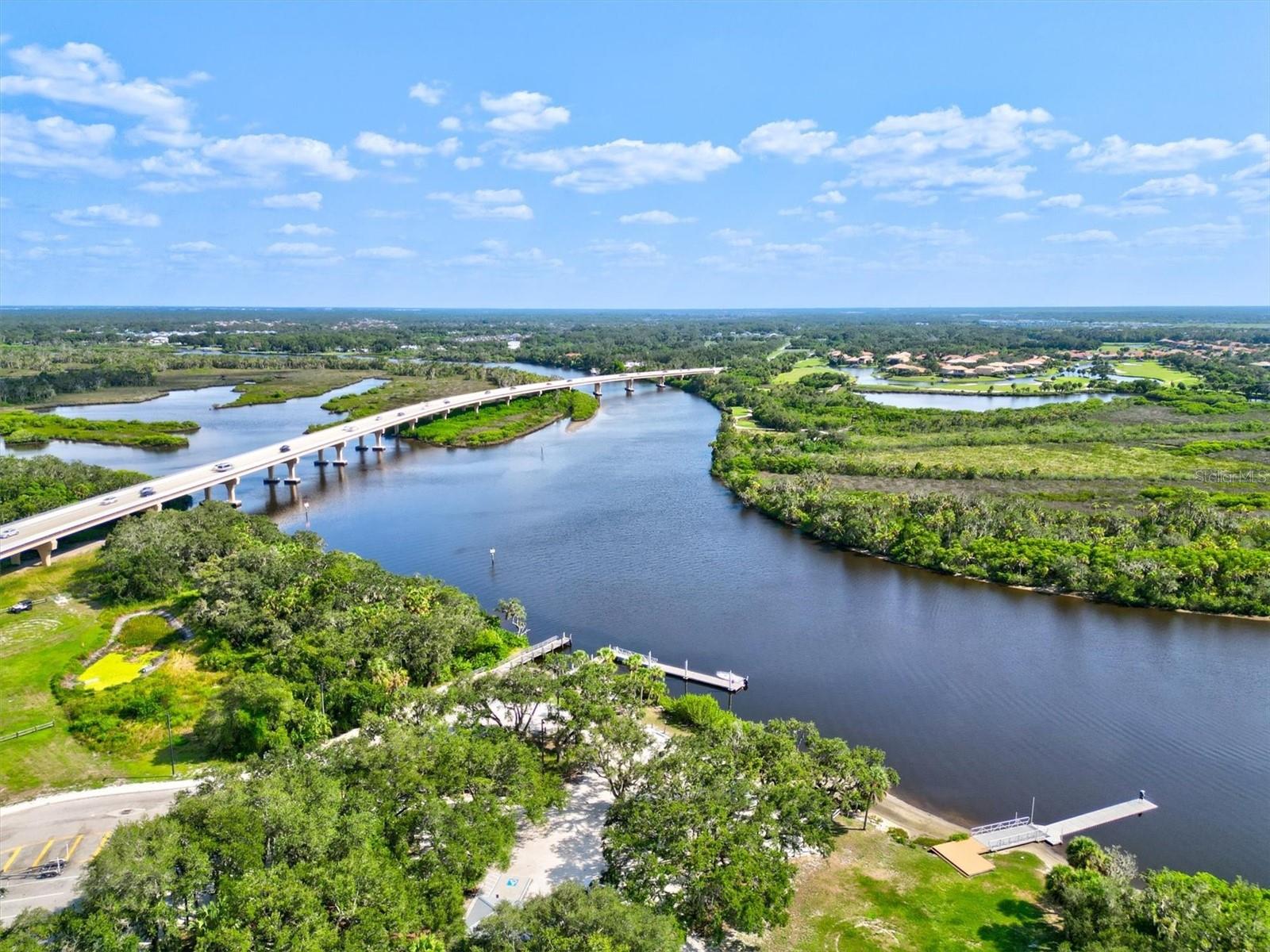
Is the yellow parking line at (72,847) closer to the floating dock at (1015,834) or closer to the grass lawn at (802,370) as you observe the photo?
the floating dock at (1015,834)

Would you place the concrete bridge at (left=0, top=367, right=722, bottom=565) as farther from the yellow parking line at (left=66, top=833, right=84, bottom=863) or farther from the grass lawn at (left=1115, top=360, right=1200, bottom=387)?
the grass lawn at (left=1115, top=360, right=1200, bottom=387)

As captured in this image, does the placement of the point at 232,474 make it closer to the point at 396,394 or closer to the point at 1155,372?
the point at 396,394

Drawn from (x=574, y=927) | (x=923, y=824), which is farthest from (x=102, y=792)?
(x=923, y=824)

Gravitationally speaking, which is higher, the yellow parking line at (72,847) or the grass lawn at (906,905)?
the yellow parking line at (72,847)

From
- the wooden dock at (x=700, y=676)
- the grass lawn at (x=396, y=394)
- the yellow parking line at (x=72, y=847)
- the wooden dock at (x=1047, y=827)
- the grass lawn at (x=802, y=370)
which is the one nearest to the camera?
the yellow parking line at (x=72, y=847)

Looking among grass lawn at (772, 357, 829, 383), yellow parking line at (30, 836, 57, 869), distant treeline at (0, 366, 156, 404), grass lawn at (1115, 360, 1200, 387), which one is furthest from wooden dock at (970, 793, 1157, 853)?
distant treeline at (0, 366, 156, 404)

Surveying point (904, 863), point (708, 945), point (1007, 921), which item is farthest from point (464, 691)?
point (1007, 921)

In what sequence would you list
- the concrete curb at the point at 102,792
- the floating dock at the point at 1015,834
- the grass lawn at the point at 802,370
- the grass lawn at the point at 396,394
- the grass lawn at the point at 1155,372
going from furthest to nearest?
the grass lawn at the point at 802,370 < the grass lawn at the point at 1155,372 < the grass lawn at the point at 396,394 < the concrete curb at the point at 102,792 < the floating dock at the point at 1015,834

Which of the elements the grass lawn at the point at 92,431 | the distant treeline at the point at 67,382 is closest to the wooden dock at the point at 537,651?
the grass lawn at the point at 92,431
